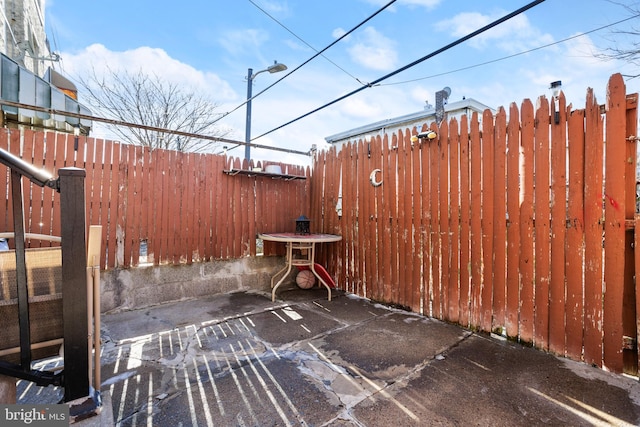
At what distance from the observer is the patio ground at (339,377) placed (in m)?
1.68

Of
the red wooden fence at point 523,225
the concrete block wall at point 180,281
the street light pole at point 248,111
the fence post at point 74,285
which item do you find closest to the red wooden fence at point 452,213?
the red wooden fence at point 523,225

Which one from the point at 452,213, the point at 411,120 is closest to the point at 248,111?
the point at 452,213

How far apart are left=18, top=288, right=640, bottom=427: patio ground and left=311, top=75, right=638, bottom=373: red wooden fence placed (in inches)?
10.9

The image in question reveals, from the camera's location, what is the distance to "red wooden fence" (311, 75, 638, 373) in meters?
2.16

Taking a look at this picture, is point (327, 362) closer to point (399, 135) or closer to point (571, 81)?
point (399, 135)

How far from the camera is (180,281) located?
12.9 feet

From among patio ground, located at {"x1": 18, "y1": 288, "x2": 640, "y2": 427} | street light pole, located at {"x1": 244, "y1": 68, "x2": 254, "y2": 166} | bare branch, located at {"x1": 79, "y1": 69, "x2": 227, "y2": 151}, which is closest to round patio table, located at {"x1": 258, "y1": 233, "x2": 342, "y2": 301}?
patio ground, located at {"x1": 18, "y1": 288, "x2": 640, "y2": 427}

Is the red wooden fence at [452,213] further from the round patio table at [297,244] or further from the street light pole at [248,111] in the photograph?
the street light pole at [248,111]

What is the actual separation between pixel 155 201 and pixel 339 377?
10.3 ft

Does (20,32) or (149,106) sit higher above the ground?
(20,32)

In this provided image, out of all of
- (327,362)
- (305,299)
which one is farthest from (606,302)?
(305,299)

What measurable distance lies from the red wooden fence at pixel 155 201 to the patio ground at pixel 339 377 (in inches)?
41.2

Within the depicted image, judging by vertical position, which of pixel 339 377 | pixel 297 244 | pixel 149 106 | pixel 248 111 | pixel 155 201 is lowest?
pixel 339 377

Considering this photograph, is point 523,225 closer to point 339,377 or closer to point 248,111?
point 339,377
